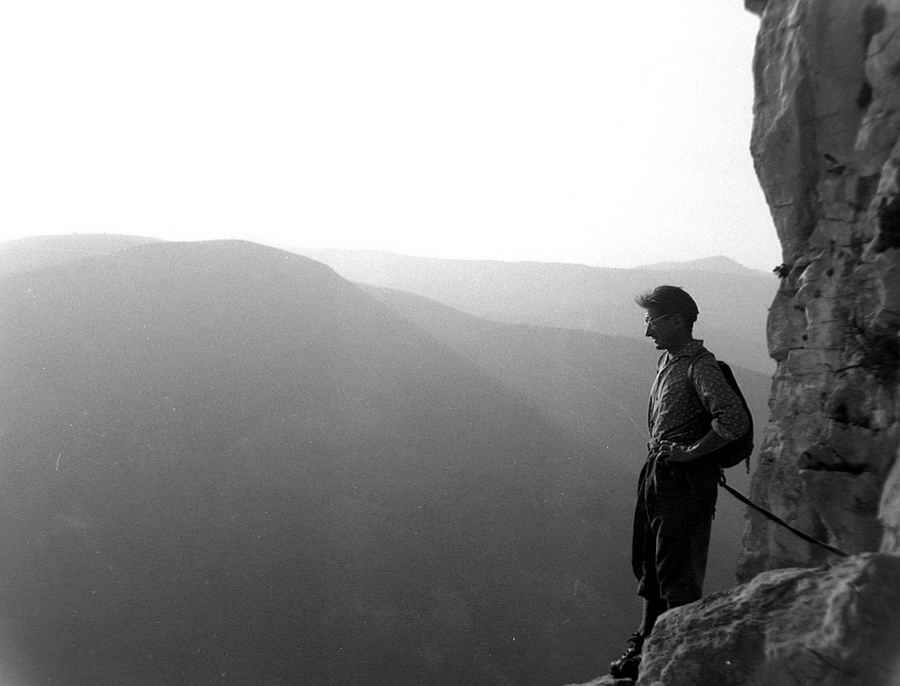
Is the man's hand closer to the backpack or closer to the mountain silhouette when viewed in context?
the backpack

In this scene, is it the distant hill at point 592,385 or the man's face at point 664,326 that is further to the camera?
the distant hill at point 592,385

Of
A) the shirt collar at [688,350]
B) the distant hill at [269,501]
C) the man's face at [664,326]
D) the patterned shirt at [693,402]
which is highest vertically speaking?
the man's face at [664,326]

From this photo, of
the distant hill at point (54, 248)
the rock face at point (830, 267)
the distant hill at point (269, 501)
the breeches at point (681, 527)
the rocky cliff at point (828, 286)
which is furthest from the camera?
the distant hill at point (54, 248)

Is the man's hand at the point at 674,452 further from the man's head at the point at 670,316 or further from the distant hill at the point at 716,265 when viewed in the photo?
the distant hill at the point at 716,265

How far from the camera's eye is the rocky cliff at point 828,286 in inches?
297

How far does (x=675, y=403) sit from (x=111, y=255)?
34.9m

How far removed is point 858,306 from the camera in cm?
827

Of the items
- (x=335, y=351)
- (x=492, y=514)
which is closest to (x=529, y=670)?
(x=492, y=514)

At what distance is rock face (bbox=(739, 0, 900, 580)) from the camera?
25.5 feet

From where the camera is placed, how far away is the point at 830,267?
30.6ft

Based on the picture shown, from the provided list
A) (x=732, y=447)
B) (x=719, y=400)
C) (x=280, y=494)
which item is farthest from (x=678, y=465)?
(x=280, y=494)

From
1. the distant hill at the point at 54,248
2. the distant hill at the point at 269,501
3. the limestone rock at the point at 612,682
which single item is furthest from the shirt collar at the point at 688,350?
the distant hill at the point at 54,248

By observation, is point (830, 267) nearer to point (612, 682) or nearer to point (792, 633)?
point (612, 682)

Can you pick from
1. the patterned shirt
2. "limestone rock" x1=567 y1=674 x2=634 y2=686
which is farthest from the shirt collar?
"limestone rock" x1=567 y1=674 x2=634 y2=686
